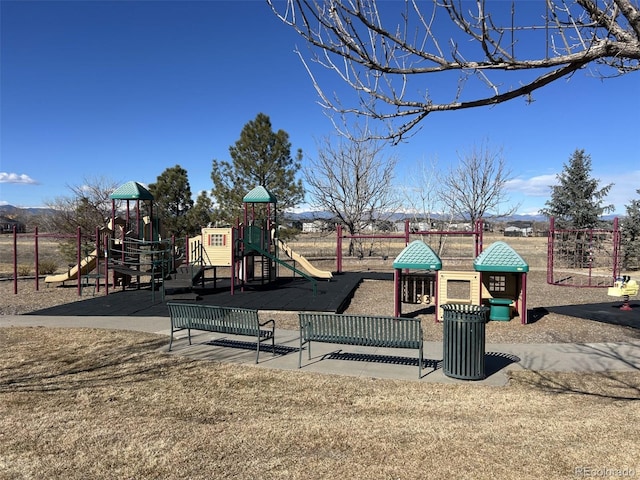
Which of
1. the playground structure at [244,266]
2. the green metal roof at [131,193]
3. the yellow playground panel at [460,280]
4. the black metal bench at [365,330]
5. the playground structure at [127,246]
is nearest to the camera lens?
the black metal bench at [365,330]

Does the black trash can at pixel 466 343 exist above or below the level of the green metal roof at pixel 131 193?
below

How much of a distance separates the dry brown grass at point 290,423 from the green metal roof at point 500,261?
3.56 m

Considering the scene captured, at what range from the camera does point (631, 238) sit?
26.2 m

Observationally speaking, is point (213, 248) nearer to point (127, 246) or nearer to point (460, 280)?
point (127, 246)

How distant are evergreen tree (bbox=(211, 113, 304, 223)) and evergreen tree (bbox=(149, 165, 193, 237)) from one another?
80.2 inches

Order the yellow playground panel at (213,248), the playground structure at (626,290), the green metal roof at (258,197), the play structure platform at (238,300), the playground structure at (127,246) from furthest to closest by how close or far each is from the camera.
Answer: the green metal roof at (258,197) → the playground structure at (127,246) → the yellow playground panel at (213,248) → the playground structure at (626,290) → the play structure platform at (238,300)

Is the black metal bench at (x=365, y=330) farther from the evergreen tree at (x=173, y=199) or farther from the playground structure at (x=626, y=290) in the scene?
the evergreen tree at (x=173, y=199)

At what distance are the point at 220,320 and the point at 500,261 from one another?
20.6 ft

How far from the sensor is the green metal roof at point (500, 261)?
9.55 metres

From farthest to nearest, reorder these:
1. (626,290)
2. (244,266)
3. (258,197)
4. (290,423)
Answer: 1. (258,197)
2. (244,266)
3. (626,290)
4. (290,423)

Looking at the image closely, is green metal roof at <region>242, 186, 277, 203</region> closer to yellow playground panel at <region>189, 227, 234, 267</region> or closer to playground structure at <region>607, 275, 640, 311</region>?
yellow playground panel at <region>189, 227, 234, 267</region>

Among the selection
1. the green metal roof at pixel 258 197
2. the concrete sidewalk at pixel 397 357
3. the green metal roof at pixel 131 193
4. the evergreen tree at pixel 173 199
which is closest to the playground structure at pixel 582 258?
the concrete sidewalk at pixel 397 357

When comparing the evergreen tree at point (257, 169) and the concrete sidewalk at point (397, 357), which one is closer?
the concrete sidewalk at point (397, 357)

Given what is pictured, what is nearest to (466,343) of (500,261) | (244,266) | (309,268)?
(500,261)
